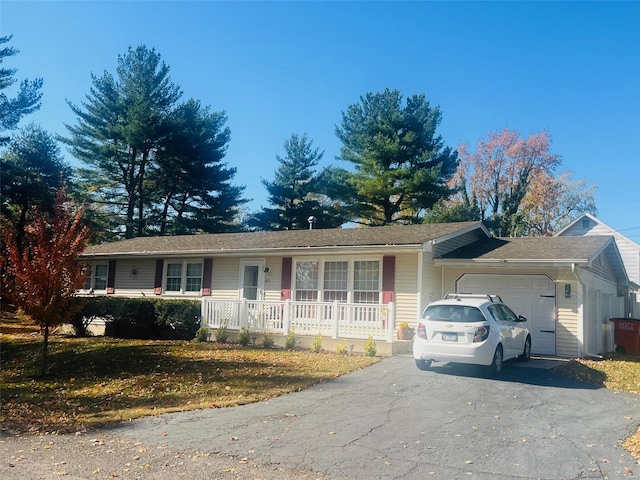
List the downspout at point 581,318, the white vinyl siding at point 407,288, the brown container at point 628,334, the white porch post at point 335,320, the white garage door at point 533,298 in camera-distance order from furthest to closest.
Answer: the brown container at point 628,334
the white vinyl siding at point 407,288
the white porch post at point 335,320
the white garage door at point 533,298
the downspout at point 581,318

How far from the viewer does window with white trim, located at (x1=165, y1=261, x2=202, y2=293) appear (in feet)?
64.2

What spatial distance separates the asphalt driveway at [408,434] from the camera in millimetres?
5172

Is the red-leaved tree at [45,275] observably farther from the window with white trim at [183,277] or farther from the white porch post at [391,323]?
the window with white trim at [183,277]

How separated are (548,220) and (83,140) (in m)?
37.7

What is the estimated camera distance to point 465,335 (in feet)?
33.1

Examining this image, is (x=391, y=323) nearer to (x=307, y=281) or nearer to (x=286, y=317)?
(x=286, y=317)

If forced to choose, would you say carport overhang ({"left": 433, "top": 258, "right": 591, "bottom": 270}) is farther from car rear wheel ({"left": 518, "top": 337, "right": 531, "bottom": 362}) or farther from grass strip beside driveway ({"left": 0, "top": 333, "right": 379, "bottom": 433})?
grass strip beside driveway ({"left": 0, "top": 333, "right": 379, "bottom": 433})

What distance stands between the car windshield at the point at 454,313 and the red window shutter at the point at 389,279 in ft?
13.9

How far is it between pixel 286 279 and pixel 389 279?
376cm

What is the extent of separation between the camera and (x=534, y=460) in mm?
5441

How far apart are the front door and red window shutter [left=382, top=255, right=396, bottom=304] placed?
4831mm

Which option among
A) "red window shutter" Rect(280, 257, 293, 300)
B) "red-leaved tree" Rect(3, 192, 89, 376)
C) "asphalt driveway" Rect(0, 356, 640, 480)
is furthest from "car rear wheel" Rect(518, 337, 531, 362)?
"red-leaved tree" Rect(3, 192, 89, 376)

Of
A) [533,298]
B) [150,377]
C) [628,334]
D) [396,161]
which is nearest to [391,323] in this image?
[533,298]

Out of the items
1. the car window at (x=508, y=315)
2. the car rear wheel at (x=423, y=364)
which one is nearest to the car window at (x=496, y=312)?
the car window at (x=508, y=315)
